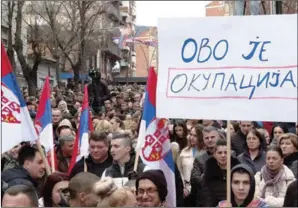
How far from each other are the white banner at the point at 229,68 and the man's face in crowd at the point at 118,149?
1.86 m

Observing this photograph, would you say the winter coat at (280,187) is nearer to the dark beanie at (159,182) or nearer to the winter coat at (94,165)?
the dark beanie at (159,182)

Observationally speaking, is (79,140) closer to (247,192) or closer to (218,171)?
(218,171)

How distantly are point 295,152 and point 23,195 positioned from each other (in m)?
3.56

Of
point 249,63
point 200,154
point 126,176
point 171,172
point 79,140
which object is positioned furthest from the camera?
point 200,154

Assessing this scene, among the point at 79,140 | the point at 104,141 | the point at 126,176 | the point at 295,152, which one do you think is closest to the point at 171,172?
the point at 126,176

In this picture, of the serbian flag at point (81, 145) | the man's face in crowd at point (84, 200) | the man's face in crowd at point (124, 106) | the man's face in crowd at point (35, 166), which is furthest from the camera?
the man's face in crowd at point (124, 106)

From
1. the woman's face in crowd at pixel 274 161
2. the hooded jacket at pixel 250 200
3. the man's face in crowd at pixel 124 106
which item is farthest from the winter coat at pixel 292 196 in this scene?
the man's face in crowd at pixel 124 106

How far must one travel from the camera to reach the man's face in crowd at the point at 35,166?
5.71 m

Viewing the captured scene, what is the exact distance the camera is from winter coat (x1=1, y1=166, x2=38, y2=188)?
5.41 meters

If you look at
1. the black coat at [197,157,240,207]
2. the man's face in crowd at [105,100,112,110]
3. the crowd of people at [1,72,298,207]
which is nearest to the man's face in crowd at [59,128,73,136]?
the crowd of people at [1,72,298,207]

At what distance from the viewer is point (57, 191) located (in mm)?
4973

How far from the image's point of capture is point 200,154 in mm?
7164

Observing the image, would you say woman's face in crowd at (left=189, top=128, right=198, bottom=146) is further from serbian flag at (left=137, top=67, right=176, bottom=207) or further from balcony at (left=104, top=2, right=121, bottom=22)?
balcony at (left=104, top=2, right=121, bottom=22)

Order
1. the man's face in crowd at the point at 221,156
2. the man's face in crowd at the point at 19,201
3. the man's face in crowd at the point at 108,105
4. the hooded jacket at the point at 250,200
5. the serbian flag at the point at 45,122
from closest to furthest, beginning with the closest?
the man's face in crowd at the point at 19,201, the hooded jacket at the point at 250,200, the man's face in crowd at the point at 221,156, the serbian flag at the point at 45,122, the man's face in crowd at the point at 108,105
